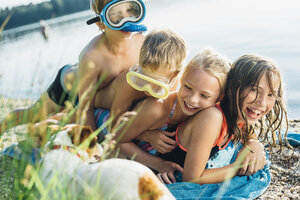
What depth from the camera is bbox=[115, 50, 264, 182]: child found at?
2510mm

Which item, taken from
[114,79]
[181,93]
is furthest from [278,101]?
[114,79]

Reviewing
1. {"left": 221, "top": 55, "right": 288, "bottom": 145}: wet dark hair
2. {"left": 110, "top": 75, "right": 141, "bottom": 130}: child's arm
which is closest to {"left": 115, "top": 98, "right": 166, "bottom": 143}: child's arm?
{"left": 110, "top": 75, "right": 141, "bottom": 130}: child's arm

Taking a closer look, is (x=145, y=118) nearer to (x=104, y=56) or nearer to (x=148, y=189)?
(x=104, y=56)

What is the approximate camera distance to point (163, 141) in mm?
2826

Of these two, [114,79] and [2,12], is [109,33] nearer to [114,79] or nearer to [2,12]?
[114,79]

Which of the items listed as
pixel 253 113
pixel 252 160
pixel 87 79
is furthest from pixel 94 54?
pixel 252 160

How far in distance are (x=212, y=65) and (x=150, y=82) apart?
482 millimetres

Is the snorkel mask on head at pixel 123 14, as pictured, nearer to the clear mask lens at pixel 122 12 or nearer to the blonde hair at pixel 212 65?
the clear mask lens at pixel 122 12

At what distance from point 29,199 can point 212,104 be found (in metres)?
1.42

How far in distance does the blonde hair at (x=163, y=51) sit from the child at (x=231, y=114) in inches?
16.5

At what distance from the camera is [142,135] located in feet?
9.78

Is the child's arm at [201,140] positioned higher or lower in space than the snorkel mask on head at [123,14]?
lower

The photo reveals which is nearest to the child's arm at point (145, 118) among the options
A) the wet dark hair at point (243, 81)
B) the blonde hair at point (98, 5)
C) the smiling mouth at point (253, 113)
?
the wet dark hair at point (243, 81)

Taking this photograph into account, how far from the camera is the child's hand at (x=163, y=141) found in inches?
110
